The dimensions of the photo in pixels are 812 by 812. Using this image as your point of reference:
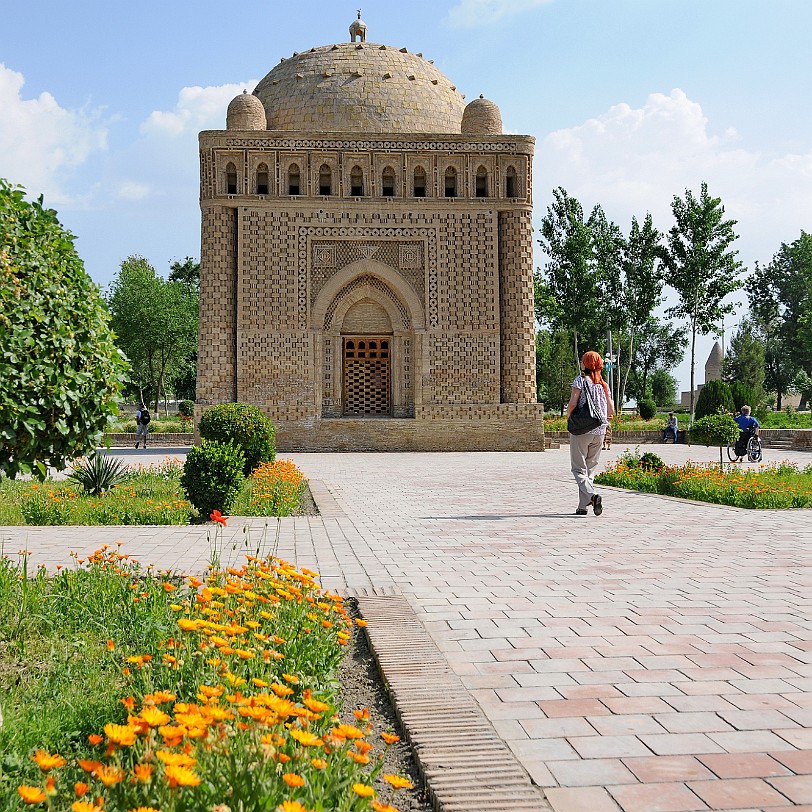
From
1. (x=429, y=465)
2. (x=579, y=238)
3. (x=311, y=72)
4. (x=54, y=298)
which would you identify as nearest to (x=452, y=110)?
(x=311, y=72)

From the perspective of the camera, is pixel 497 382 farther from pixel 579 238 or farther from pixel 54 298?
pixel 54 298

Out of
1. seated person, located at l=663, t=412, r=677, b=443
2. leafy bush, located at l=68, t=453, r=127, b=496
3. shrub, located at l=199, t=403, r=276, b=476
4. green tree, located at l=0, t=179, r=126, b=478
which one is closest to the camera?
green tree, located at l=0, t=179, r=126, b=478

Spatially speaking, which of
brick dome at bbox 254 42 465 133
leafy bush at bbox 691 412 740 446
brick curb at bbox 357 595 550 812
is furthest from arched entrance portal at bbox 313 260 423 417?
brick curb at bbox 357 595 550 812

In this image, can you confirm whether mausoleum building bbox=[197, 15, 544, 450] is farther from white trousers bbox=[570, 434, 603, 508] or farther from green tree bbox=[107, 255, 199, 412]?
green tree bbox=[107, 255, 199, 412]

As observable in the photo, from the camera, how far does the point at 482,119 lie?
24.7m

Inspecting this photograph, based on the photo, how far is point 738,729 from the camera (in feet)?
9.67

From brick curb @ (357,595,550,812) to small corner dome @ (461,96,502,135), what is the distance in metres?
22.6

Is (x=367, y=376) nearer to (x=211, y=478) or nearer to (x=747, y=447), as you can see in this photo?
(x=747, y=447)

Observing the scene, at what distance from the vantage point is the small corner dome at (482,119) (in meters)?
24.7

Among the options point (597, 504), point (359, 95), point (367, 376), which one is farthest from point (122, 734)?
point (359, 95)

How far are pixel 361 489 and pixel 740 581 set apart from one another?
24.1ft

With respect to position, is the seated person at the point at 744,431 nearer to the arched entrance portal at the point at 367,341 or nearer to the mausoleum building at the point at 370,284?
the mausoleum building at the point at 370,284

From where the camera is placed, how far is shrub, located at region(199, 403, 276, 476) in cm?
1165

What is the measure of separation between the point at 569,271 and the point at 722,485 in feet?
84.1
